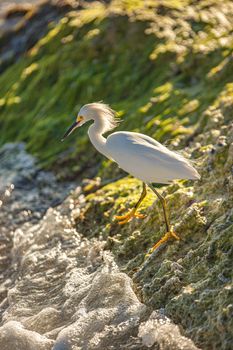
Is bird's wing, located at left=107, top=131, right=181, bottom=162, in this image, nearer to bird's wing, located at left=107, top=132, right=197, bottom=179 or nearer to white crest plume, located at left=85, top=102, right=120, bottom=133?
bird's wing, located at left=107, top=132, right=197, bottom=179

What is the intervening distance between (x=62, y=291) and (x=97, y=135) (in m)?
2.26

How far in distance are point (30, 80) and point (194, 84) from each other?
546 centimetres

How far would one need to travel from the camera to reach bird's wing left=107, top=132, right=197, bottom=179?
27.2ft

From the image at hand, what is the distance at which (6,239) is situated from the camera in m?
11.7

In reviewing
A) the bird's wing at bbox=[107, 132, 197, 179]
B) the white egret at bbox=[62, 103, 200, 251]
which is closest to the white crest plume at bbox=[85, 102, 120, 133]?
the white egret at bbox=[62, 103, 200, 251]

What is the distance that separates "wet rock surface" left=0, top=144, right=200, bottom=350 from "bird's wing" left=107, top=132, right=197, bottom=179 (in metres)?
1.46

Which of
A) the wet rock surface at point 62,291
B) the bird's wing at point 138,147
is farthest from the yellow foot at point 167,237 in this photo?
the bird's wing at point 138,147

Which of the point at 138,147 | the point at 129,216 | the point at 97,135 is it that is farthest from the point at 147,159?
the point at 129,216

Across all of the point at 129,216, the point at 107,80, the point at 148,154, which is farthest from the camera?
the point at 107,80

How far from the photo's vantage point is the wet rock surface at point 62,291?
24.5 ft

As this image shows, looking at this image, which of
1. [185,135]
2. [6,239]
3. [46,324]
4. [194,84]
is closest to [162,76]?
[194,84]

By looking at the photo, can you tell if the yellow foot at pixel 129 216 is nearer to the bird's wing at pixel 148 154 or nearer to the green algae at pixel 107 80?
the bird's wing at pixel 148 154

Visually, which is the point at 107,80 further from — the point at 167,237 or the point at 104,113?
the point at 167,237

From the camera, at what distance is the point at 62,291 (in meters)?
9.12
